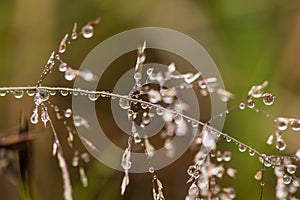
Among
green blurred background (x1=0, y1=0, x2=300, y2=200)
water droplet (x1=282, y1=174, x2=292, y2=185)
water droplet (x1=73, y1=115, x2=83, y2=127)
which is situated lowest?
water droplet (x1=282, y1=174, x2=292, y2=185)

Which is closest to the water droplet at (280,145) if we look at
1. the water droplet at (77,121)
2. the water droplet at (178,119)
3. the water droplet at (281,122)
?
the water droplet at (281,122)

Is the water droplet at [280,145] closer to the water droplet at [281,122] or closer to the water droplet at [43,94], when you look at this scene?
the water droplet at [281,122]

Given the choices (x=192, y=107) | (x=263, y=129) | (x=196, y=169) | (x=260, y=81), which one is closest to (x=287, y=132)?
(x=263, y=129)

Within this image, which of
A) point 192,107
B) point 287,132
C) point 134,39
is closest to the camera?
point 192,107

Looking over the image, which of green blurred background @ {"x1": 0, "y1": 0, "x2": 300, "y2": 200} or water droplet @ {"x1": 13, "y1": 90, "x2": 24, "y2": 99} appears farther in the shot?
green blurred background @ {"x1": 0, "y1": 0, "x2": 300, "y2": 200}

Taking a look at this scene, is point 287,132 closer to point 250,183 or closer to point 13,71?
point 250,183

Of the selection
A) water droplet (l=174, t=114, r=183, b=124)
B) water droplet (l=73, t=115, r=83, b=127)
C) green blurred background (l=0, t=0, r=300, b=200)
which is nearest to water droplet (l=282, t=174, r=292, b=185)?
water droplet (l=174, t=114, r=183, b=124)

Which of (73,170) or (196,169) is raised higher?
(73,170)

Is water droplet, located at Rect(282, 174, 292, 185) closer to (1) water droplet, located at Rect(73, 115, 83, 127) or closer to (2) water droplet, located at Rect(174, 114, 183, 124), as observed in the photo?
(2) water droplet, located at Rect(174, 114, 183, 124)

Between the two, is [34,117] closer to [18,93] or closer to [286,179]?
[18,93]

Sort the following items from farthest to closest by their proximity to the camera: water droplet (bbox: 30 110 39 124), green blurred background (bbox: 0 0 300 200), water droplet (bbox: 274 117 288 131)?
green blurred background (bbox: 0 0 300 200)
water droplet (bbox: 274 117 288 131)
water droplet (bbox: 30 110 39 124)
